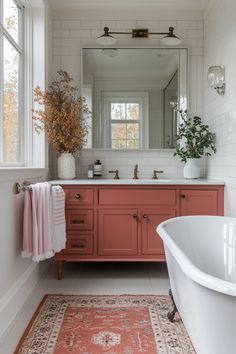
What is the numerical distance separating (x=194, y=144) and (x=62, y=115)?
4.44ft

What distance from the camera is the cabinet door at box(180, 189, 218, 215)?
108 inches

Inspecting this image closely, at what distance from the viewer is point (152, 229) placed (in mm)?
2744

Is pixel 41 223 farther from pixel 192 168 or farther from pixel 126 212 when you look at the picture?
pixel 192 168

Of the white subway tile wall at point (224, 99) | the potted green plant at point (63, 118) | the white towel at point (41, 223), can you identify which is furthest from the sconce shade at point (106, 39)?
the white towel at point (41, 223)

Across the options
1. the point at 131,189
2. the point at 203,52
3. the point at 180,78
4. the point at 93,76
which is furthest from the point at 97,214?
the point at 203,52

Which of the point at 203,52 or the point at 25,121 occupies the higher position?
the point at 203,52

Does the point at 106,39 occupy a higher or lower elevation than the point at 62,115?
higher

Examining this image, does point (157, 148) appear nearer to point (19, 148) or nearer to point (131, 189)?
point (131, 189)

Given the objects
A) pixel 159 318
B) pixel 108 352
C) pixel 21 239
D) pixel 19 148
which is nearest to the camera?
pixel 108 352

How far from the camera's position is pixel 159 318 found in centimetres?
204

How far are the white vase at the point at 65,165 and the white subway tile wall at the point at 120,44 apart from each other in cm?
24

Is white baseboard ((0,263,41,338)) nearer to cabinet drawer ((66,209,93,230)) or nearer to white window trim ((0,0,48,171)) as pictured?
cabinet drawer ((66,209,93,230))

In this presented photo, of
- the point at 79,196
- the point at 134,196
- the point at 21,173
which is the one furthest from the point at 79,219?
the point at 21,173

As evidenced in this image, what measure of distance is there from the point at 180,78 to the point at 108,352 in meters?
2.68
